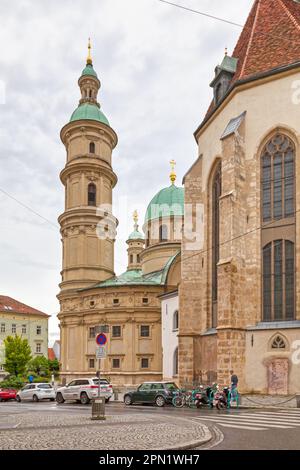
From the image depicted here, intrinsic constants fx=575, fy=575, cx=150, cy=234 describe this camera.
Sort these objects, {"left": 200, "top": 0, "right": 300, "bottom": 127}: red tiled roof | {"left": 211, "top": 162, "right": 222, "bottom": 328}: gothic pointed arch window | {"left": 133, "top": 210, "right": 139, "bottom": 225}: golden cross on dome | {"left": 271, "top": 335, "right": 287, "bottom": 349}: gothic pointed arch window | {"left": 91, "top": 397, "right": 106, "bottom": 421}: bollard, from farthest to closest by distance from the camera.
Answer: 1. {"left": 133, "top": 210, "right": 139, "bottom": 225}: golden cross on dome
2. {"left": 211, "top": 162, "right": 222, "bottom": 328}: gothic pointed arch window
3. {"left": 200, "top": 0, "right": 300, "bottom": 127}: red tiled roof
4. {"left": 271, "top": 335, "right": 287, "bottom": 349}: gothic pointed arch window
5. {"left": 91, "top": 397, "right": 106, "bottom": 421}: bollard

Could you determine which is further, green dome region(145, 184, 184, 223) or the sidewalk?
green dome region(145, 184, 184, 223)

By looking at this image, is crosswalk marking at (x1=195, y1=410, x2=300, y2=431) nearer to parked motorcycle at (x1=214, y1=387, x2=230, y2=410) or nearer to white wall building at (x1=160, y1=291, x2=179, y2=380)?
parked motorcycle at (x1=214, y1=387, x2=230, y2=410)

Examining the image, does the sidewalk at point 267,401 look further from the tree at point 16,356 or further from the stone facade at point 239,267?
the tree at point 16,356

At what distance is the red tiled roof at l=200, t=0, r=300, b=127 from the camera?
90.8 ft

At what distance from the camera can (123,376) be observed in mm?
44875

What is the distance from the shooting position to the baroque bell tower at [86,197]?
50750 millimetres

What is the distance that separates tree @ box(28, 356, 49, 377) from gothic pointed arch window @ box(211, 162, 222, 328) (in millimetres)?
48177

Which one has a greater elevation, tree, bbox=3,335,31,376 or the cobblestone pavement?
the cobblestone pavement

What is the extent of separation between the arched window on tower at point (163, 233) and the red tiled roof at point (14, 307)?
32559 millimetres

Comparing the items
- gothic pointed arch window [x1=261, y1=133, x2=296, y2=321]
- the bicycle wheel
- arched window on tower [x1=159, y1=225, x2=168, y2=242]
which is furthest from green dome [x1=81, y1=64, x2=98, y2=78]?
the bicycle wheel

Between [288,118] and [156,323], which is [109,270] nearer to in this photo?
[156,323]

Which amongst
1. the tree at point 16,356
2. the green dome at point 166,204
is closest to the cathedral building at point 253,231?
the green dome at point 166,204

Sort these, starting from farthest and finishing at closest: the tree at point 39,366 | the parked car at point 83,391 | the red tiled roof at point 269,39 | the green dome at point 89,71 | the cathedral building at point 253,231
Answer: the tree at point 39,366 < the green dome at point 89,71 < the red tiled roof at point 269,39 < the parked car at point 83,391 < the cathedral building at point 253,231

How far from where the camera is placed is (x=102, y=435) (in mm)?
11680
